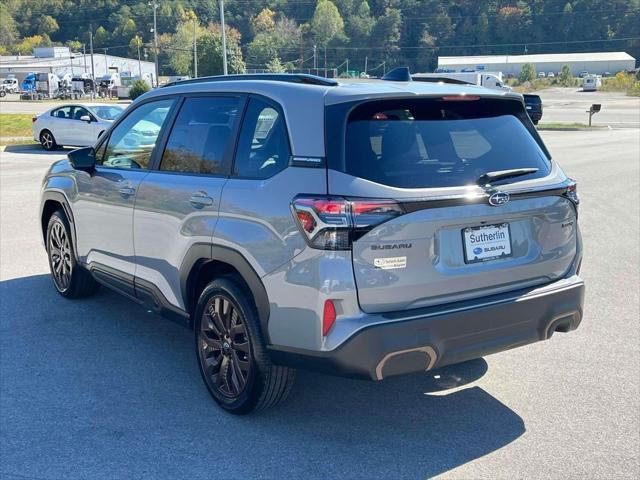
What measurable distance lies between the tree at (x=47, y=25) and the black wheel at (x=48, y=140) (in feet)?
558

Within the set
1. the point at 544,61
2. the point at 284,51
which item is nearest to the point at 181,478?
the point at 284,51

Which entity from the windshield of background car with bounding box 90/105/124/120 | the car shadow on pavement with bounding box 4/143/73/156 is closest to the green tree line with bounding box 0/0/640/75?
the car shadow on pavement with bounding box 4/143/73/156

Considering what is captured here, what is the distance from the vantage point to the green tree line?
508ft

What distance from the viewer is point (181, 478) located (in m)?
3.41

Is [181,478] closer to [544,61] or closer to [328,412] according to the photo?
[328,412]

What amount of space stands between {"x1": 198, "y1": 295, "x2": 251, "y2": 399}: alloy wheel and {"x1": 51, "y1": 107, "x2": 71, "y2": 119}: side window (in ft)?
64.0

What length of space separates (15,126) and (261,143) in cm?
3001

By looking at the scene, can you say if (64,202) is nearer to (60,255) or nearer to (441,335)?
(60,255)

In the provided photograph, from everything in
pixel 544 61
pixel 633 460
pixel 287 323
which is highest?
pixel 544 61

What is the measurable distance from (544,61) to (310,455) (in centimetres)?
14783

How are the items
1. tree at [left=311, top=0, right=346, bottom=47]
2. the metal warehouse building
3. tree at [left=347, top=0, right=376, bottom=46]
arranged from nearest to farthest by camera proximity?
the metal warehouse building, tree at [left=311, top=0, right=346, bottom=47], tree at [left=347, top=0, right=376, bottom=46]

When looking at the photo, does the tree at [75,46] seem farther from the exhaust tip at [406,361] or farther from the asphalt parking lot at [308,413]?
the exhaust tip at [406,361]

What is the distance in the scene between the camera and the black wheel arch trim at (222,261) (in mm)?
3676

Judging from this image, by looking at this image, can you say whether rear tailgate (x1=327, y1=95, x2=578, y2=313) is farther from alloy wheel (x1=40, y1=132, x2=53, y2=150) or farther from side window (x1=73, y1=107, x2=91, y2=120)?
alloy wheel (x1=40, y1=132, x2=53, y2=150)
